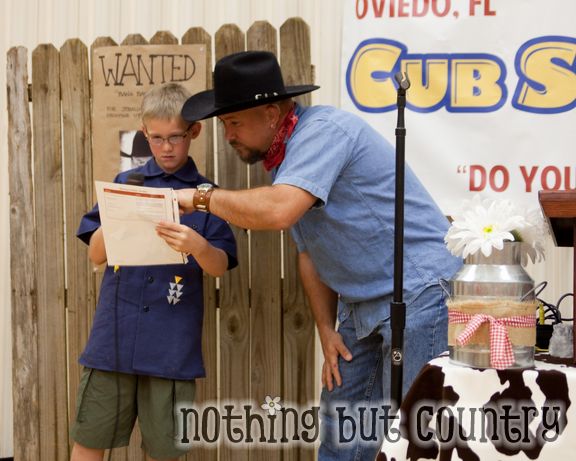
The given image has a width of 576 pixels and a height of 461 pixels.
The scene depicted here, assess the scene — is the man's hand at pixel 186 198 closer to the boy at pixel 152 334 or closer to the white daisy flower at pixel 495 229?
the boy at pixel 152 334

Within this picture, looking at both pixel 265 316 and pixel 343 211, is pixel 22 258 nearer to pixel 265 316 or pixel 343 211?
pixel 265 316

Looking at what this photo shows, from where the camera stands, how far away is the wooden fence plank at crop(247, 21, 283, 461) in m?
3.35

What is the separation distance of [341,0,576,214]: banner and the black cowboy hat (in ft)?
2.85

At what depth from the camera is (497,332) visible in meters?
1.81

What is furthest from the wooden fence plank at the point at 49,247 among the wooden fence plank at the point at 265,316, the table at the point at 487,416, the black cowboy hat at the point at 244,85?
the table at the point at 487,416

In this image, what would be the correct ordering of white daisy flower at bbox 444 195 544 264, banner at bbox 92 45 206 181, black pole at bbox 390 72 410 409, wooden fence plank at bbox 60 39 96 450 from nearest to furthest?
white daisy flower at bbox 444 195 544 264 → black pole at bbox 390 72 410 409 → banner at bbox 92 45 206 181 → wooden fence plank at bbox 60 39 96 450

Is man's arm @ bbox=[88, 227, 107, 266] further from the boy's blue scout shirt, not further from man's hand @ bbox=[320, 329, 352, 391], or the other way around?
man's hand @ bbox=[320, 329, 352, 391]

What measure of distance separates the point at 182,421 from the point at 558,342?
1.56 metres

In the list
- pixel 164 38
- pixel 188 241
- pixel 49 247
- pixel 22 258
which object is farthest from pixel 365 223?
pixel 22 258

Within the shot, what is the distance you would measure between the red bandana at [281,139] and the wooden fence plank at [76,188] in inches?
41.0

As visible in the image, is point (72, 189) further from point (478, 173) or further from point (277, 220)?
point (478, 173)

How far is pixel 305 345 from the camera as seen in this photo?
3367 millimetres

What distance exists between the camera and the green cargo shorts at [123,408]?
9.73ft

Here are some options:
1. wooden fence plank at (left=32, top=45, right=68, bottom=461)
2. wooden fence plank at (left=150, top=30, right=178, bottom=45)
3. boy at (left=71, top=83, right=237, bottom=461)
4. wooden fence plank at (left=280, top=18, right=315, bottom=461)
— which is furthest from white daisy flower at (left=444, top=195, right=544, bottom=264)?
wooden fence plank at (left=32, top=45, right=68, bottom=461)
